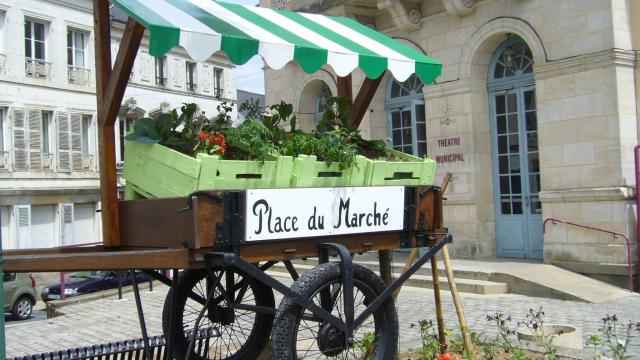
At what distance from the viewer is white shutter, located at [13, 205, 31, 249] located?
25281 mm

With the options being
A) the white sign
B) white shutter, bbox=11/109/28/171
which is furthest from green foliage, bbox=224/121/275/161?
white shutter, bbox=11/109/28/171

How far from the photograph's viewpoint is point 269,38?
426cm

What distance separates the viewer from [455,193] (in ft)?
41.9

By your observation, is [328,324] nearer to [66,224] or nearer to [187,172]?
[187,172]

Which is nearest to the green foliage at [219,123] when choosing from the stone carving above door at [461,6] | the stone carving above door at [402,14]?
the stone carving above door at [461,6]

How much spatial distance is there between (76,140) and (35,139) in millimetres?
2035

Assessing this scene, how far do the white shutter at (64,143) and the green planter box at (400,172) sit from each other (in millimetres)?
24975

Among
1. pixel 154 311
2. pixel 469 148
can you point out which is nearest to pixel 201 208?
pixel 154 311

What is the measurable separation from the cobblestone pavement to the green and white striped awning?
352 cm

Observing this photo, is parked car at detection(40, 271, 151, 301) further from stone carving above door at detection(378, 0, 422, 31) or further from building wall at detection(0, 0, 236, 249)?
stone carving above door at detection(378, 0, 422, 31)

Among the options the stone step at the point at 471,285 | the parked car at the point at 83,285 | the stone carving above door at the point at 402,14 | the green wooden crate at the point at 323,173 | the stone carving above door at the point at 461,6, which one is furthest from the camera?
the parked car at the point at 83,285

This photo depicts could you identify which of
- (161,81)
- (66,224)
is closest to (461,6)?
(66,224)

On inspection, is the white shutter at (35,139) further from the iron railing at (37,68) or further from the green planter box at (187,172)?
the green planter box at (187,172)

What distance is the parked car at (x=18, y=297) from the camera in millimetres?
15133
